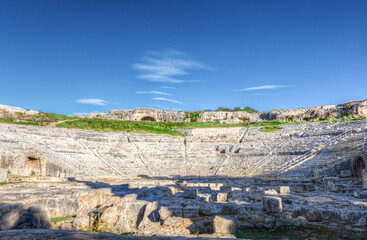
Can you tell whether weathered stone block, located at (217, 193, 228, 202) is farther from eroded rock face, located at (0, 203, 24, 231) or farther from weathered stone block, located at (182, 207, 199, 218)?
eroded rock face, located at (0, 203, 24, 231)

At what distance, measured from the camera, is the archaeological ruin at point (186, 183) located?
6215 mm

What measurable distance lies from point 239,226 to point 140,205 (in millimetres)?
3269

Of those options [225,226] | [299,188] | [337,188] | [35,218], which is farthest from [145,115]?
[225,226]

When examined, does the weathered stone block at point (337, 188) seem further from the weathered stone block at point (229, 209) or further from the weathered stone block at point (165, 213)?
the weathered stone block at point (165, 213)

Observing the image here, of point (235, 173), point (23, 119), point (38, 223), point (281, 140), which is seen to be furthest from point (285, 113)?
point (38, 223)

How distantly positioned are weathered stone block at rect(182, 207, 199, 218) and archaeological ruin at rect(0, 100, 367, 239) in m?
0.06

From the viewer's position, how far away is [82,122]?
4088 centimetres

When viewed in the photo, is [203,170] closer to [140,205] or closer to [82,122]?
[140,205]

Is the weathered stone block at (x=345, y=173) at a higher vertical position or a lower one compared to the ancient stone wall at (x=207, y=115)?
lower

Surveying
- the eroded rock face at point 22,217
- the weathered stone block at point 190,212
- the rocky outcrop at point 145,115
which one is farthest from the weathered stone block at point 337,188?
the rocky outcrop at point 145,115

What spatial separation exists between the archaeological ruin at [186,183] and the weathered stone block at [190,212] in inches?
2.3

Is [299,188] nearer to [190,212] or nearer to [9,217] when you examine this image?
[190,212]

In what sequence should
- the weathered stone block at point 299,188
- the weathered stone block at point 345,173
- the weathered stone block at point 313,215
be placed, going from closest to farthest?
1. the weathered stone block at point 313,215
2. the weathered stone block at point 299,188
3. the weathered stone block at point 345,173

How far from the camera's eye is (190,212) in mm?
6898
